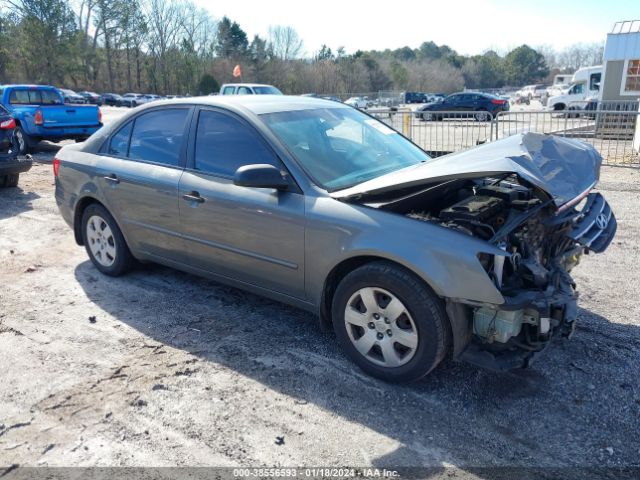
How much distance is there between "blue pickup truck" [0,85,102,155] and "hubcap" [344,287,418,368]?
12.0m

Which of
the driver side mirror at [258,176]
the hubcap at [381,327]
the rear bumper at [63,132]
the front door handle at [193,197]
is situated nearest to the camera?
the hubcap at [381,327]

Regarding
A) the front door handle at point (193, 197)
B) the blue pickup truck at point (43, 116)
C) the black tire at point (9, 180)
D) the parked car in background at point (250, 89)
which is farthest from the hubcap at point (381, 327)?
the parked car in background at point (250, 89)

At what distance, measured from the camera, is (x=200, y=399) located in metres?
3.17

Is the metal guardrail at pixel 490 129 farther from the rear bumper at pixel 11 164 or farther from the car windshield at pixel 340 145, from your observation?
the car windshield at pixel 340 145

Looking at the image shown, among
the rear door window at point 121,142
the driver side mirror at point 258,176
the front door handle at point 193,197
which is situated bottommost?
the front door handle at point 193,197

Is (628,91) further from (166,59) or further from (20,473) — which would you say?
(166,59)

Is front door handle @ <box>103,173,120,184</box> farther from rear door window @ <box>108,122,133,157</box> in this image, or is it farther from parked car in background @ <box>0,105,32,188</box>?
parked car in background @ <box>0,105,32,188</box>

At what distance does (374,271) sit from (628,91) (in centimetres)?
1817

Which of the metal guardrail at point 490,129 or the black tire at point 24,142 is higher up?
the metal guardrail at point 490,129

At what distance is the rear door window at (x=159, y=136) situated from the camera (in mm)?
4285

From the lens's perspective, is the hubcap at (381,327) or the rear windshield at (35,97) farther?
the rear windshield at (35,97)

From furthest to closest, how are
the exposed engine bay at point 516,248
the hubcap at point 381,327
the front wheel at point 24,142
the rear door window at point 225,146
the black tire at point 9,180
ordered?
the front wheel at point 24,142 < the black tire at point 9,180 < the rear door window at point 225,146 < the hubcap at point 381,327 < the exposed engine bay at point 516,248

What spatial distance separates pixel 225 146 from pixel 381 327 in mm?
1834

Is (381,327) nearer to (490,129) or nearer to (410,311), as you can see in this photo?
(410,311)
